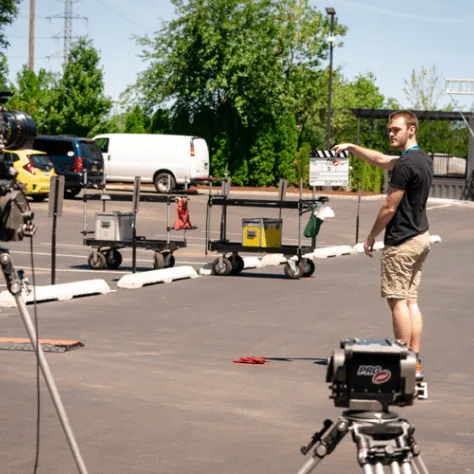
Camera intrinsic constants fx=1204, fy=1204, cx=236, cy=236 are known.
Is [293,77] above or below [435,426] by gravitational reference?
above

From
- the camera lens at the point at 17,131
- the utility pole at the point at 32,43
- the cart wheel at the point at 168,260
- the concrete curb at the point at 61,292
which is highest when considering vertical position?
the utility pole at the point at 32,43

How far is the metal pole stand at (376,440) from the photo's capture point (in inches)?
144

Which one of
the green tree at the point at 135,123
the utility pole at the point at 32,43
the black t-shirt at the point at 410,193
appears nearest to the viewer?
the black t-shirt at the point at 410,193

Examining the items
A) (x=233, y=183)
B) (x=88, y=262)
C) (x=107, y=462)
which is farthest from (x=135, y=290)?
(x=233, y=183)

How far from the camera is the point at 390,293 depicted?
9.01 meters

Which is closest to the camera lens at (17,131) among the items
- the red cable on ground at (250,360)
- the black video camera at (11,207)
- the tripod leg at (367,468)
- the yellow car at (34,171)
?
the black video camera at (11,207)

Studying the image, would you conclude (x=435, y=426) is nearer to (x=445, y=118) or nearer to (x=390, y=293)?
(x=390, y=293)

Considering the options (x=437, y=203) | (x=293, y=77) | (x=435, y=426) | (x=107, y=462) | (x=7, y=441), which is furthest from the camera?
(x=293, y=77)

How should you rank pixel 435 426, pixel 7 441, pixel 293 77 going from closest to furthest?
pixel 7 441, pixel 435 426, pixel 293 77

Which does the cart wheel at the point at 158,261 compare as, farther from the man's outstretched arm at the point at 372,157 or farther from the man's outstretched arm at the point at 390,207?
the man's outstretched arm at the point at 390,207

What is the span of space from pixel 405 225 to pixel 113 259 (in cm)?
1109

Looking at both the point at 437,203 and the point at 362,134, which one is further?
the point at 362,134

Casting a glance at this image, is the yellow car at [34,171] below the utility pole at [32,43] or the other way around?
below

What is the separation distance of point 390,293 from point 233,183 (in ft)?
163
